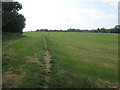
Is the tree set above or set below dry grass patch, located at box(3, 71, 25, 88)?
above

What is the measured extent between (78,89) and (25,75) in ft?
10.9

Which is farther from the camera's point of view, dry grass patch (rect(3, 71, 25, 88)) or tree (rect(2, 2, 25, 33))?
tree (rect(2, 2, 25, 33))

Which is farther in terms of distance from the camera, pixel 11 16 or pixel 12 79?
pixel 11 16

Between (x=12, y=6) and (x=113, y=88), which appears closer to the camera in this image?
(x=113, y=88)

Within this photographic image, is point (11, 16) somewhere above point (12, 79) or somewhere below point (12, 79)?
above

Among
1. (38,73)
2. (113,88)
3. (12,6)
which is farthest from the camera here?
(12,6)

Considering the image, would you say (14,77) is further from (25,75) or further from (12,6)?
(12,6)

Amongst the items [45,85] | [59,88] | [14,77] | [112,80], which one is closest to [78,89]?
[59,88]

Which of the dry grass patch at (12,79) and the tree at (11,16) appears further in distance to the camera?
the tree at (11,16)

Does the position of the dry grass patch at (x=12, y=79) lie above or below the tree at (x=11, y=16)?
below

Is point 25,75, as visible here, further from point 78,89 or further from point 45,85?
point 78,89

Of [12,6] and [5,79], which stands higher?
[12,6]

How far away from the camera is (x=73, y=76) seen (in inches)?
376

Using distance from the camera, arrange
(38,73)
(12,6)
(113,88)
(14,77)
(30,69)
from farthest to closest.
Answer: (12,6) → (30,69) → (38,73) → (14,77) → (113,88)
